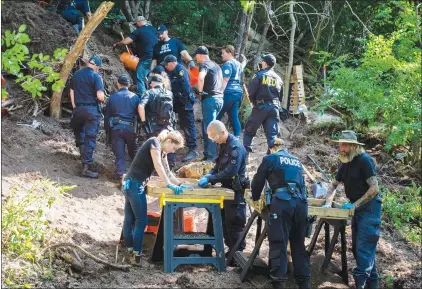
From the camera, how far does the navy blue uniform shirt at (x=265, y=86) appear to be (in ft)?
35.5

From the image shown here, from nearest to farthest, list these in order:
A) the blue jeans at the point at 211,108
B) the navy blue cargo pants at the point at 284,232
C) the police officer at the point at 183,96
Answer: the navy blue cargo pants at the point at 284,232
the blue jeans at the point at 211,108
the police officer at the point at 183,96

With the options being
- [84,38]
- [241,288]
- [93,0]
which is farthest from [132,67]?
[241,288]

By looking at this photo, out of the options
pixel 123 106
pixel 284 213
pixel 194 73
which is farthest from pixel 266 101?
pixel 284 213

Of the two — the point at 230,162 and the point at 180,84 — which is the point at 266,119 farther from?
the point at 230,162

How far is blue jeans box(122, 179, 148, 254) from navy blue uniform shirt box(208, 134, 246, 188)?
41.7 inches

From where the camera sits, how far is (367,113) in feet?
40.2

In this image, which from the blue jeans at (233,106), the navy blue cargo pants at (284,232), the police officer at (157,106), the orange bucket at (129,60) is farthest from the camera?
the orange bucket at (129,60)

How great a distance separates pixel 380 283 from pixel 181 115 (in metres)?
5.34

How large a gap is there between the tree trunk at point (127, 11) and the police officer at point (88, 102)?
19.3 feet

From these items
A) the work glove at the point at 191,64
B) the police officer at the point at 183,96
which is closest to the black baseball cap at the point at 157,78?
the police officer at the point at 183,96

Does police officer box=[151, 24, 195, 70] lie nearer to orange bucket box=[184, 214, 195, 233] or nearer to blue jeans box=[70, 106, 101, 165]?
blue jeans box=[70, 106, 101, 165]

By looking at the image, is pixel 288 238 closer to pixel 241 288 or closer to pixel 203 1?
pixel 241 288

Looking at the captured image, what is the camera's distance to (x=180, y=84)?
11.6 metres

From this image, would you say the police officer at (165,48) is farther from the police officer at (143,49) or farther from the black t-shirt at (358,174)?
the black t-shirt at (358,174)
